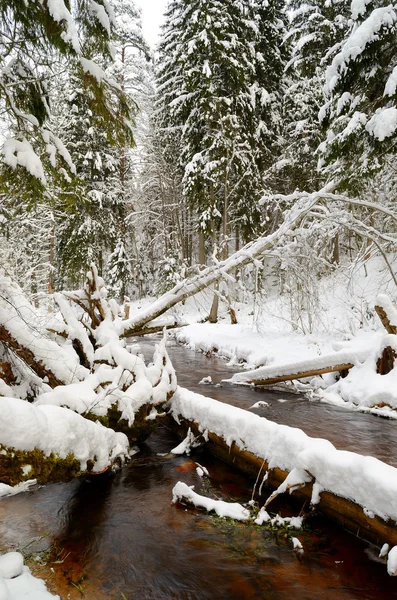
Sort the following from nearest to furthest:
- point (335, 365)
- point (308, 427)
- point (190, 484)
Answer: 1. point (190, 484)
2. point (308, 427)
3. point (335, 365)

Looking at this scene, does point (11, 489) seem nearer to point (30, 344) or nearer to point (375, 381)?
point (30, 344)

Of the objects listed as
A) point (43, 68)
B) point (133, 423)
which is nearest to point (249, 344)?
point (133, 423)

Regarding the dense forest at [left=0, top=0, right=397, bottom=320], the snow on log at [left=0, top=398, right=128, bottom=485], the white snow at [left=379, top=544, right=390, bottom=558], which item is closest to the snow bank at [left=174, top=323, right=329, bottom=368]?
the dense forest at [left=0, top=0, right=397, bottom=320]

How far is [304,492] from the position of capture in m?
3.94

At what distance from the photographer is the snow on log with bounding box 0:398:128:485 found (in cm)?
317

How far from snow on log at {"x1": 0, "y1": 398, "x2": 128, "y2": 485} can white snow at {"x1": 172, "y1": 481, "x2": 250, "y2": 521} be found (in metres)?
0.94

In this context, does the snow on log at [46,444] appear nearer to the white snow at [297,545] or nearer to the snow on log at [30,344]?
the snow on log at [30,344]

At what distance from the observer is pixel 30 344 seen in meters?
5.23

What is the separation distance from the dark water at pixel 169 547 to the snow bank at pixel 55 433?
1.94 ft

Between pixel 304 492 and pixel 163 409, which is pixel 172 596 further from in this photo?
pixel 163 409

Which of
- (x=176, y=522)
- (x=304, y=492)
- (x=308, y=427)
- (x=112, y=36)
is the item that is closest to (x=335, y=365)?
(x=308, y=427)

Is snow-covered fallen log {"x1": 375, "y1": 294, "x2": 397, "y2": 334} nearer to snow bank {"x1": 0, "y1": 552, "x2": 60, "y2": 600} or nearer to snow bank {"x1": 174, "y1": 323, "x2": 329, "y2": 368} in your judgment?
snow bank {"x1": 174, "y1": 323, "x2": 329, "y2": 368}

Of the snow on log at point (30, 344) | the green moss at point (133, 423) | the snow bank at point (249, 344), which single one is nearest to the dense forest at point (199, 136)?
the snow on log at point (30, 344)

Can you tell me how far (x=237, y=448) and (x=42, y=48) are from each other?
5.54m
